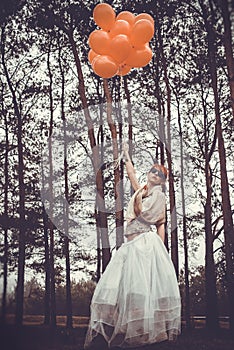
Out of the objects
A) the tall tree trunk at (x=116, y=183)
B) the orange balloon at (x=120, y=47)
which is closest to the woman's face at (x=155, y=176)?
the tall tree trunk at (x=116, y=183)

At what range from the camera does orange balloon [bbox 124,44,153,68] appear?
449 centimetres

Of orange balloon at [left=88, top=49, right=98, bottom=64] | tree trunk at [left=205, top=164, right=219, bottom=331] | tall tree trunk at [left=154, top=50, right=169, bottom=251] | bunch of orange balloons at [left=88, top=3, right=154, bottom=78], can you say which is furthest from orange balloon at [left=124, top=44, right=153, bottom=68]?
tree trunk at [left=205, top=164, right=219, bottom=331]

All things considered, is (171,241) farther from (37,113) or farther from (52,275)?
(37,113)

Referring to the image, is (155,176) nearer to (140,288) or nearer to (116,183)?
(116,183)

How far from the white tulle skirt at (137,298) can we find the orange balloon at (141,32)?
1.32 metres

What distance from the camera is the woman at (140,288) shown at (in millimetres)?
4332

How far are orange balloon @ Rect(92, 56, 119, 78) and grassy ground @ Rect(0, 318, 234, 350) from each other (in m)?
1.71

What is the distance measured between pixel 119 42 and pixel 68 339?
2031mm

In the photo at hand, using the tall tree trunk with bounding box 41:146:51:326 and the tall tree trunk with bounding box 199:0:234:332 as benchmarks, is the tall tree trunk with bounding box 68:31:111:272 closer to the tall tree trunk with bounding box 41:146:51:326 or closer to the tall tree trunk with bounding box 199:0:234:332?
the tall tree trunk with bounding box 41:146:51:326

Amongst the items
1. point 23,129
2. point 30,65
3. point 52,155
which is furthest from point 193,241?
point 30,65

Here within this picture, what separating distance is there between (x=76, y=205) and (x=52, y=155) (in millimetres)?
428

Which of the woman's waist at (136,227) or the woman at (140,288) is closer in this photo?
the woman at (140,288)

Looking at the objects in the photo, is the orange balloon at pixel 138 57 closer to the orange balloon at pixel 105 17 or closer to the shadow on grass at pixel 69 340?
the orange balloon at pixel 105 17

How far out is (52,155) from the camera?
191 inches
